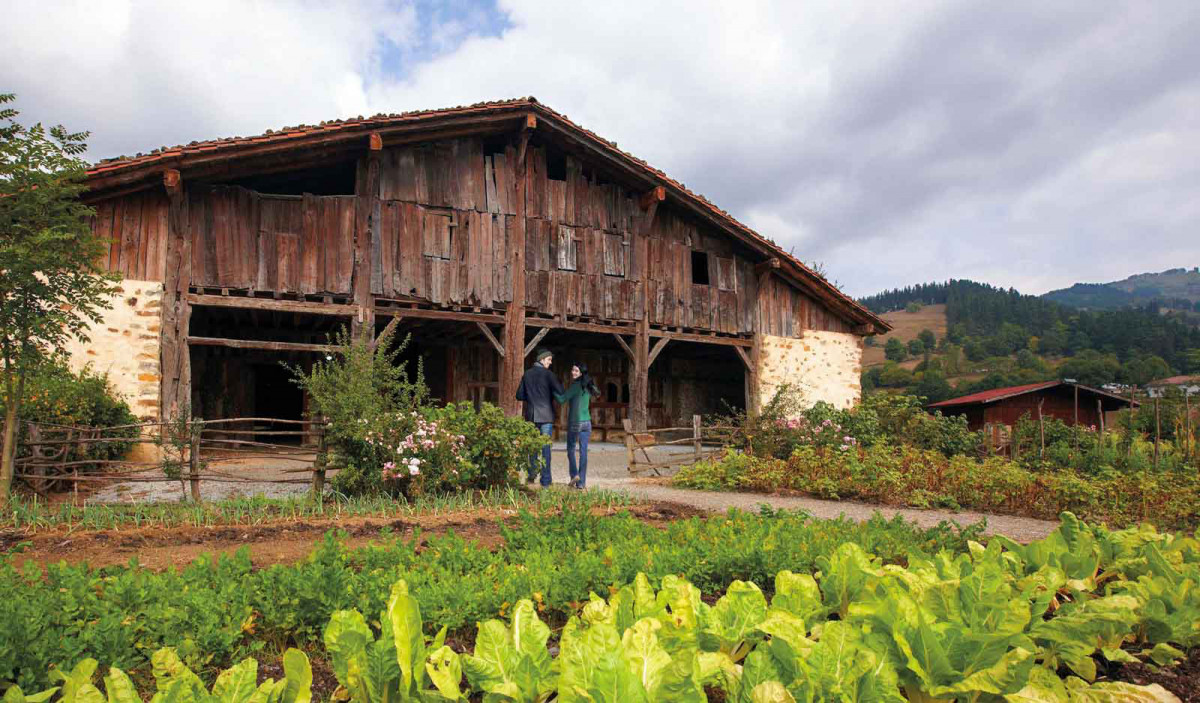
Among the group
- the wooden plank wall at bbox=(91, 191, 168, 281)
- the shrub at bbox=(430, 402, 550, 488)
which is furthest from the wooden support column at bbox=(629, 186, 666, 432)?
the wooden plank wall at bbox=(91, 191, 168, 281)

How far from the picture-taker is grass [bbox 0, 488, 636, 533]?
5.51 m

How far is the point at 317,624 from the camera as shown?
2.95 metres

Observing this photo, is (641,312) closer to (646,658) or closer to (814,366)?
(814,366)

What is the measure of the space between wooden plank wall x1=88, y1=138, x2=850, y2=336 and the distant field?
5598 cm

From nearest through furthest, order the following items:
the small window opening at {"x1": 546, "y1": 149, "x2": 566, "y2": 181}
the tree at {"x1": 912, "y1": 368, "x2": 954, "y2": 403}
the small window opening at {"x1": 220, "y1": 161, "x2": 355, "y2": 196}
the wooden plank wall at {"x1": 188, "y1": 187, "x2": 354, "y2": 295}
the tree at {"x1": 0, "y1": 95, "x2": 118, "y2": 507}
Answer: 1. the tree at {"x1": 0, "y1": 95, "x2": 118, "y2": 507}
2. the wooden plank wall at {"x1": 188, "y1": 187, "x2": 354, "y2": 295}
3. the small window opening at {"x1": 220, "y1": 161, "x2": 355, "y2": 196}
4. the small window opening at {"x1": 546, "y1": 149, "x2": 566, "y2": 181}
5. the tree at {"x1": 912, "y1": 368, "x2": 954, "y2": 403}

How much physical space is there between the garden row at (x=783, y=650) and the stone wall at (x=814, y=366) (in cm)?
1377

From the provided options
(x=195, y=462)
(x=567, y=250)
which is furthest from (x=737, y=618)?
(x=567, y=250)

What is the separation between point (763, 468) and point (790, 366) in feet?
26.4

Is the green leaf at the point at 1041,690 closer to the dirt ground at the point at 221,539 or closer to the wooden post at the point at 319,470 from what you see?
the dirt ground at the point at 221,539

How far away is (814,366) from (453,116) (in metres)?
10.0

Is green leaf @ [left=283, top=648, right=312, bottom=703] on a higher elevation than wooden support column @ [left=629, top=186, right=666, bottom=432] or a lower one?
lower

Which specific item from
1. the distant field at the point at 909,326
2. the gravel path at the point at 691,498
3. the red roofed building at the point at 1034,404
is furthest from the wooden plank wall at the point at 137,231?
the distant field at the point at 909,326

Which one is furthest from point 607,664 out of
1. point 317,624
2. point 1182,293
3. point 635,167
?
point 1182,293

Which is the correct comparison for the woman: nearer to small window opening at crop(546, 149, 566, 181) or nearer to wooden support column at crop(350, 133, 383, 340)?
wooden support column at crop(350, 133, 383, 340)
